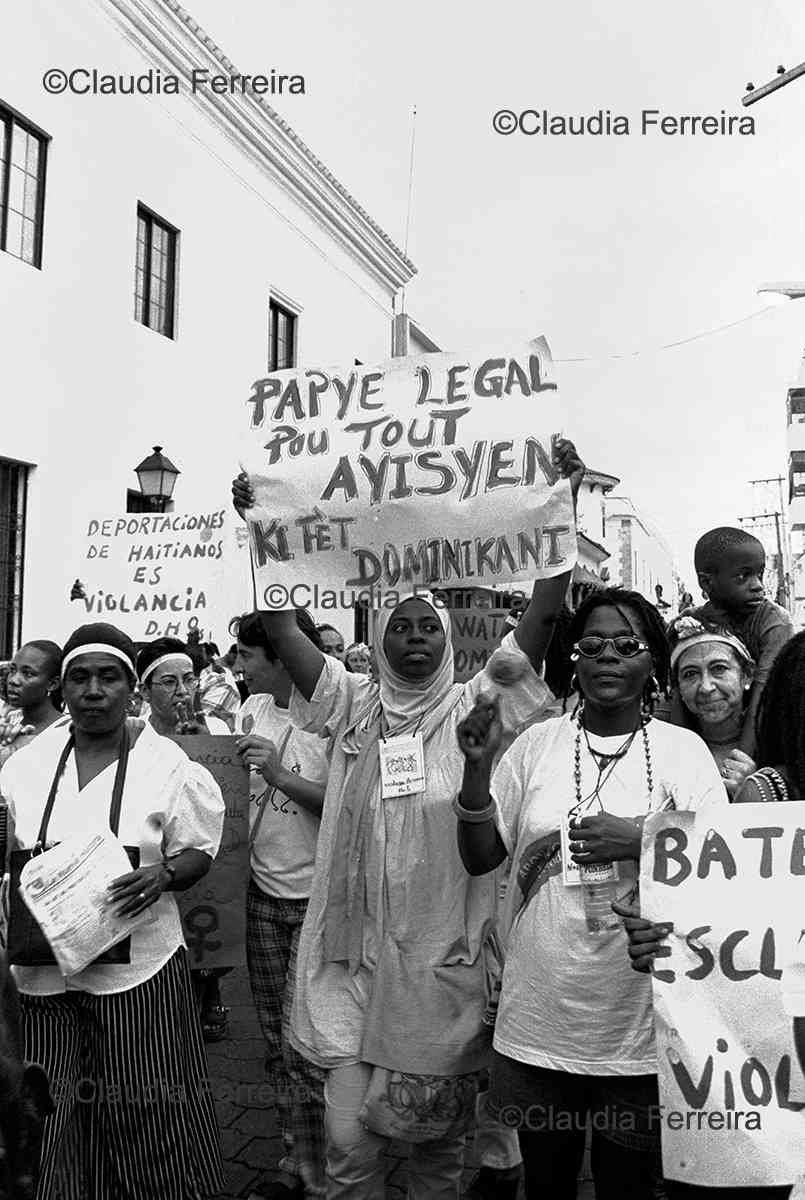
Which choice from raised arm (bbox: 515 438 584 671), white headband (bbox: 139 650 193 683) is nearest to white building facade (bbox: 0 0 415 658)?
white headband (bbox: 139 650 193 683)

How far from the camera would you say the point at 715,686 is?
12.0 feet

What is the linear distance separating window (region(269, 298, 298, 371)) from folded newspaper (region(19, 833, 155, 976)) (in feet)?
49.0

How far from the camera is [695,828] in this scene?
2.65 meters

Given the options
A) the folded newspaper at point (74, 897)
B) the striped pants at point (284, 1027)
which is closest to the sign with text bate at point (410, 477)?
the folded newspaper at point (74, 897)

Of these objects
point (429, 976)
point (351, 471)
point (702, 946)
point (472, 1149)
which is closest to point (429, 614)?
point (351, 471)

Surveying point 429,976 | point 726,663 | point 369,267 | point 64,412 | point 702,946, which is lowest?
point 429,976

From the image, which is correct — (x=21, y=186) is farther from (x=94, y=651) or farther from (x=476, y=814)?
(x=476, y=814)

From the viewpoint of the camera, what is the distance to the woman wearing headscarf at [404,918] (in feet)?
10.8

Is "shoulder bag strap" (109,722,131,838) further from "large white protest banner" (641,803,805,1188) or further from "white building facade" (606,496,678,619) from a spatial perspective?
"white building facade" (606,496,678,619)

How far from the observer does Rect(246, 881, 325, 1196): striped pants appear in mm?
3779

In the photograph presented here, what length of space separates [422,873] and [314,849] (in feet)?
2.96

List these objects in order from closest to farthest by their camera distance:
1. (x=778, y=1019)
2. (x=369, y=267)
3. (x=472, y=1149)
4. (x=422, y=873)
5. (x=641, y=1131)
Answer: (x=778, y=1019), (x=641, y=1131), (x=422, y=873), (x=472, y=1149), (x=369, y=267)

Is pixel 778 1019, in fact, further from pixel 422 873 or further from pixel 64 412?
pixel 64 412

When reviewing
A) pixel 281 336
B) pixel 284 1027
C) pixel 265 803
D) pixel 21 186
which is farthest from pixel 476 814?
pixel 281 336
